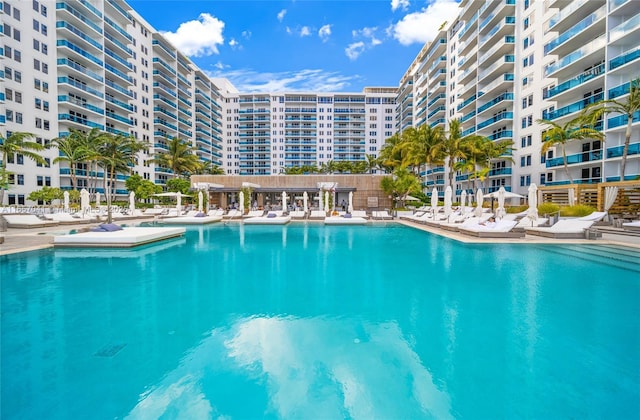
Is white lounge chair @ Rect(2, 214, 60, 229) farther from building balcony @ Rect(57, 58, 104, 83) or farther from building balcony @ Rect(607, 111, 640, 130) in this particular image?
building balcony @ Rect(607, 111, 640, 130)

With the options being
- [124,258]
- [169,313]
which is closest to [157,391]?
[169,313]

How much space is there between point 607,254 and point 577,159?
868 inches

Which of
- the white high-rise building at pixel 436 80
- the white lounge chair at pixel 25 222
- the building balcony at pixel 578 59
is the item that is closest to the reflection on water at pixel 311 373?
the white lounge chair at pixel 25 222

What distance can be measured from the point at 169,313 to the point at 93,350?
4.65 ft

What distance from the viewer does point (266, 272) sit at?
8938mm

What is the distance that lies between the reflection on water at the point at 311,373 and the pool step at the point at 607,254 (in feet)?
30.1

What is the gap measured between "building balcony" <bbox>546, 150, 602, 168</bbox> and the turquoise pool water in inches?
958

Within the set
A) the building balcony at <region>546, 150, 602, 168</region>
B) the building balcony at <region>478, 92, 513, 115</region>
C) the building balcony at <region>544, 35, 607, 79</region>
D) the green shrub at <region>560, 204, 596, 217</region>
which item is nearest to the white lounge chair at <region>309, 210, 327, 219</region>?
the green shrub at <region>560, 204, 596, 217</region>

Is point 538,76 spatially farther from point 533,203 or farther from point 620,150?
point 533,203

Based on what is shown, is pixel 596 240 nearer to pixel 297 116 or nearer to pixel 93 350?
pixel 93 350

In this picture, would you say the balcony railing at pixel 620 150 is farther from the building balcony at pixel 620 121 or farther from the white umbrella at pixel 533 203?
the white umbrella at pixel 533 203

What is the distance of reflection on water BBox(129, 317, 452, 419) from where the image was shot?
3.27 metres

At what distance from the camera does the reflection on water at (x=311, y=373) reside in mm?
3271

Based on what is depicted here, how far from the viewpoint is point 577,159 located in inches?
1145
